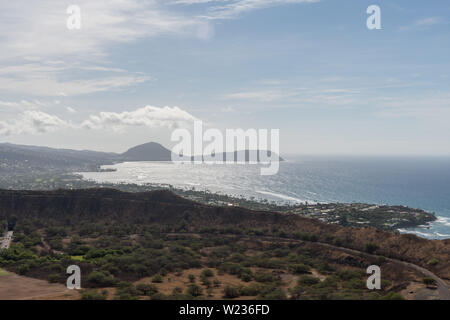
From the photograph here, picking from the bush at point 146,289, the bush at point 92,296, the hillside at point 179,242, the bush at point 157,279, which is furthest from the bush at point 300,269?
the bush at point 92,296

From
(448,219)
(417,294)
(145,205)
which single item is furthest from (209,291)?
(448,219)

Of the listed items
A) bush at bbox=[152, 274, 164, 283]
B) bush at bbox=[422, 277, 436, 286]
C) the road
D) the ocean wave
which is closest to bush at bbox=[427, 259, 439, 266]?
bush at bbox=[422, 277, 436, 286]

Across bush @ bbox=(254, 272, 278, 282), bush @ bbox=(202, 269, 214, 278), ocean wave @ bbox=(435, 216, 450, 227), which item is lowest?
ocean wave @ bbox=(435, 216, 450, 227)

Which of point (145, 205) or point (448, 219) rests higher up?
point (145, 205)

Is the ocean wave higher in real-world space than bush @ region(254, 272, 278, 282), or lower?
lower

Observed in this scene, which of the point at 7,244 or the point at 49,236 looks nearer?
the point at 7,244

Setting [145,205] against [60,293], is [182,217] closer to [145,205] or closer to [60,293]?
[145,205]

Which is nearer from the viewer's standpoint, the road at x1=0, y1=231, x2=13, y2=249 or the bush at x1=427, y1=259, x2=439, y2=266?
the bush at x1=427, y1=259, x2=439, y2=266

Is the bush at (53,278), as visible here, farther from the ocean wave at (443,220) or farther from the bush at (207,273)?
the ocean wave at (443,220)

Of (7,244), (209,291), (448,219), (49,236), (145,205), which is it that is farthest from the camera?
(448,219)

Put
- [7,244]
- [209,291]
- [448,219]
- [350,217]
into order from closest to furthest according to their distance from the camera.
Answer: [209,291] → [7,244] → [350,217] → [448,219]

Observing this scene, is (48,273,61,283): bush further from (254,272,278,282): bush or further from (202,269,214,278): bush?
(254,272,278,282): bush
